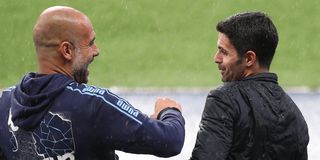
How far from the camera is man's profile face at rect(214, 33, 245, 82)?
11.6 ft

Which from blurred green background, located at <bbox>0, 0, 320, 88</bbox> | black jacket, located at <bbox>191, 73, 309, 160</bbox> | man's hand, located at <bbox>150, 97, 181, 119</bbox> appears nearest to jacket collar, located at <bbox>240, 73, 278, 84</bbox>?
black jacket, located at <bbox>191, 73, 309, 160</bbox>

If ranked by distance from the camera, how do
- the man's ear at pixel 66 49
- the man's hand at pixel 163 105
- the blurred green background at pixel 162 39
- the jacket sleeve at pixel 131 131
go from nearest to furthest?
the jacket sleeve at pixel 131 131 → the man's ear at pixel 66 49 → the man's hand at pixel 163 105 → the blurred green background at pixel 162 39

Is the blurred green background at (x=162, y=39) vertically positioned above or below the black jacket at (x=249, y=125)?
above

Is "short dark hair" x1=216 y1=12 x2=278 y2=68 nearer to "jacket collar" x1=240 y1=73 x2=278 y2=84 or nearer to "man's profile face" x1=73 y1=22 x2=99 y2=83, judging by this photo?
"jacket collar" x1=240 y1=73 x2=278 y2=84

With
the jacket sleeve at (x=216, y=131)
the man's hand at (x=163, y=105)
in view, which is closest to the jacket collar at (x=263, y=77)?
the jacket sleeve at (x=216, y=131)

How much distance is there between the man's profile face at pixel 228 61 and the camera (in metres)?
3.53

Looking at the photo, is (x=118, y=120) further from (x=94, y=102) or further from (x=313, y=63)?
(x=313, y=63)

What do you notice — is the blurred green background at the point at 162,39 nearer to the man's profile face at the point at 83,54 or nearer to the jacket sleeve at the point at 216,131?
the jacket sleeve at the point at 216,131

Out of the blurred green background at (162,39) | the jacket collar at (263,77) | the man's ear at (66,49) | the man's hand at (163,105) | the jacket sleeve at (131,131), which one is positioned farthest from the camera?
the blurred green background at (162,39)

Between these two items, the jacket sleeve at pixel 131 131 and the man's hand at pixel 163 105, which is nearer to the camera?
the jacket sleeve at pixel 131 131

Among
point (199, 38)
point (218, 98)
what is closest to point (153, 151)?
point (218, 98)

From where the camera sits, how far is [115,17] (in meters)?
23.8

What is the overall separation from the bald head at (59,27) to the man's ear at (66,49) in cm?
2

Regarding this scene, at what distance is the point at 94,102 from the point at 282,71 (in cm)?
1647
